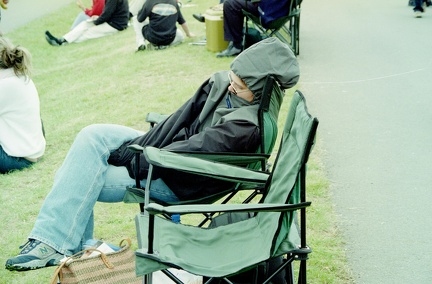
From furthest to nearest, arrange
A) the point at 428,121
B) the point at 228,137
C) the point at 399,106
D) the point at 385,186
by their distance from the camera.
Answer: the point at 399,106 < the point at 428,121 < the point at 385,186 < the point at 228,137

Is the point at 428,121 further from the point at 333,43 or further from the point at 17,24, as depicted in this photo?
the point at 17,24

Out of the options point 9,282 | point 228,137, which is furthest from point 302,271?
point 9,282

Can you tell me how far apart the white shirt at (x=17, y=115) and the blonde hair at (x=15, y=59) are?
0.04m

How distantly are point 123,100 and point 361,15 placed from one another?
5232 millimetres

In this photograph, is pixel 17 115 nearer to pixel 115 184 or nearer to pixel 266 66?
pixel 115 184

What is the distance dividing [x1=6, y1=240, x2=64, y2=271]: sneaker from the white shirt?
2.30m

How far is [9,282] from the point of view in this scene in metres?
3.91

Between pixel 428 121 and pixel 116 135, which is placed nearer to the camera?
pixel 116 135

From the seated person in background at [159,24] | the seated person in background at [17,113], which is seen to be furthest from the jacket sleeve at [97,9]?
the seated person in background at [17,113]

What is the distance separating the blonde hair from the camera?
5550mm

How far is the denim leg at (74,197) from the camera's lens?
3.64m

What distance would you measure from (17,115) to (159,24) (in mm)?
5237

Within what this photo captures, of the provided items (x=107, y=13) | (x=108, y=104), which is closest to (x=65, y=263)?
(x=108, y=104)

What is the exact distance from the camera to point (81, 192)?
12.2 feet
